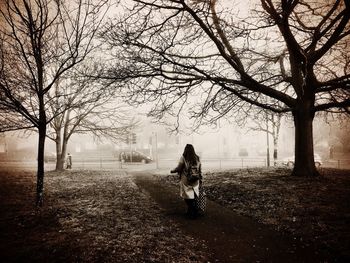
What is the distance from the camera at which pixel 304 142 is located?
36.9 ft

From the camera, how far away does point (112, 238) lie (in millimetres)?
5320

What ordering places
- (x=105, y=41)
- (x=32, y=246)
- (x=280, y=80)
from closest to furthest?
(x=32, y=246) < (x=105, y=41) < (x=280, y=80)

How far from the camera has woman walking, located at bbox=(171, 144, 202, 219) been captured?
22.4ft

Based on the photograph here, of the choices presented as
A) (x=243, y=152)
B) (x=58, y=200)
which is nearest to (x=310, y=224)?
(x=58, y=200)

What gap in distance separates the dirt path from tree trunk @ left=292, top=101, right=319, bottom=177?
17.1 feet

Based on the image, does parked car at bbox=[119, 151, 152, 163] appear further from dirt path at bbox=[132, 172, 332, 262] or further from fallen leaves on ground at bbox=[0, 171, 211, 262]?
dirt path at bbox=[132, 172, 332, 262]

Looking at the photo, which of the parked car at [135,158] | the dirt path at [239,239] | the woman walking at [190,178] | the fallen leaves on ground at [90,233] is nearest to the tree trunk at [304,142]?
the dirt path at [239,239]

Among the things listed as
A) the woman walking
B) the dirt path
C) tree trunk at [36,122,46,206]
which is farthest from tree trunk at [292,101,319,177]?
tree trunk at [36,122,46,206]

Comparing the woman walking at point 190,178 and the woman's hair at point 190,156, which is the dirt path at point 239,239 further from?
the woman's hair at point 190,156

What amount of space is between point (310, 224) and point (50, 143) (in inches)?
3136

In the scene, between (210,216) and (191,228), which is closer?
(191,228)

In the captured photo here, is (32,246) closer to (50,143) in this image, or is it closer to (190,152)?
(190,152)

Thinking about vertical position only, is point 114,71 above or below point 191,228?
above

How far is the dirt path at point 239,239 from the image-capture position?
459 cm
